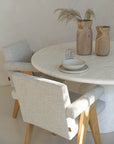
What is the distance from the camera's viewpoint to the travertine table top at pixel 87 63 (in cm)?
155

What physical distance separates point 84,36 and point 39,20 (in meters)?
1.48

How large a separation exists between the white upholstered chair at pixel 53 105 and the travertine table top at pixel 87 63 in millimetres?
112

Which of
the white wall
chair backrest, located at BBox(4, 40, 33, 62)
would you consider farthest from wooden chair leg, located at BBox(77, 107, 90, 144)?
the white wall

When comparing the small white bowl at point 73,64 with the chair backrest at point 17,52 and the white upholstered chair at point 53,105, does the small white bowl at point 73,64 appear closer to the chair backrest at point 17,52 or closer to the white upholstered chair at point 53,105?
the white upholstered chair at point 53,105

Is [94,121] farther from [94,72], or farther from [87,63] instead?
[87,63]

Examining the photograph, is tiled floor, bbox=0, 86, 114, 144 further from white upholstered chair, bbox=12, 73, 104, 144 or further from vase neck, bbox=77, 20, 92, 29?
vase neck, bbox=77, 20, 92, 29

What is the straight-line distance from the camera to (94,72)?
5.51ft

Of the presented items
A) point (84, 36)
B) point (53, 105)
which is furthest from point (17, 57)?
point (53, 105)

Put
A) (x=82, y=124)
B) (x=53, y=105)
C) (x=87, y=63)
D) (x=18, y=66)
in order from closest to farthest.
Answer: (x=53, y=105), (x=82, y=124), (x=87, y=63), (x=18, y=66)

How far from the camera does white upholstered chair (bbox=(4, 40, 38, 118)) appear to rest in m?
2.22

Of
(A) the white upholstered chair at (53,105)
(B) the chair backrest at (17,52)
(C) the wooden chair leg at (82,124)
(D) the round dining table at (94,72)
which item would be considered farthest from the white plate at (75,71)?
(B) the chair backrest at (17,52)

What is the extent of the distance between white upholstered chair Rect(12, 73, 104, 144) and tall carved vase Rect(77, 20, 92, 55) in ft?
2.08

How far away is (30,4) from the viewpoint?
3248 mm

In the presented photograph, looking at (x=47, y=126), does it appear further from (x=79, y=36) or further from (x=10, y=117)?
(x=10, y=117)
